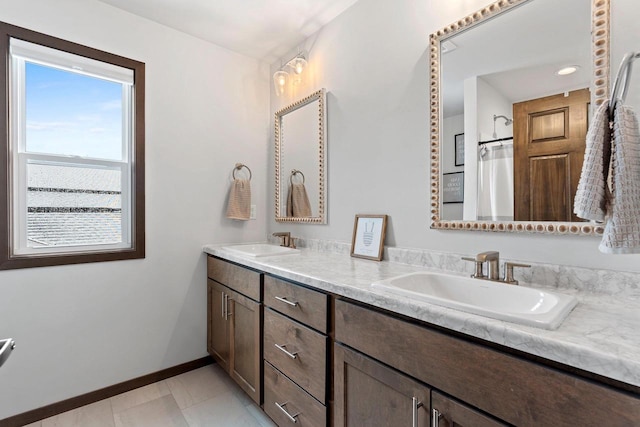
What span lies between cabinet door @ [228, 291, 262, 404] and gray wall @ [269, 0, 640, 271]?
700 mm

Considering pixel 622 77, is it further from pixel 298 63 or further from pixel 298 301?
pixel 298 63

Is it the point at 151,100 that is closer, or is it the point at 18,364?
the point at 18,364

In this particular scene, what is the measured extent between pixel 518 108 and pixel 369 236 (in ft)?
3.06

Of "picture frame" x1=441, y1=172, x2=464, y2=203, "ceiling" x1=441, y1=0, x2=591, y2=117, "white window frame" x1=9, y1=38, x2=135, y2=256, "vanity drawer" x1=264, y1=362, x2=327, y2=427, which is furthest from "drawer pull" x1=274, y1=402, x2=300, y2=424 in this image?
"ceiling" x1=441, y1=0, x2=591, y2=117

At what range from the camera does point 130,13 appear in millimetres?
2057

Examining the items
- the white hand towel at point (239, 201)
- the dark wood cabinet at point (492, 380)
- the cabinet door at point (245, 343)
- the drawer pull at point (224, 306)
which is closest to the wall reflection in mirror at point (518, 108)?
the dark wood cabinet at point (492, 380)

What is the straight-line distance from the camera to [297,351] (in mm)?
1407

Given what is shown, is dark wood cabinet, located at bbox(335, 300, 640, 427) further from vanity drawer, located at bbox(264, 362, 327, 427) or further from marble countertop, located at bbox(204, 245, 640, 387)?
→ vanity drawer, located at bbox(264, 362, 327, 427)

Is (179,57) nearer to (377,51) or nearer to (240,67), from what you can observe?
(240,67)

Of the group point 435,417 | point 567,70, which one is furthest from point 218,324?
point 567,70

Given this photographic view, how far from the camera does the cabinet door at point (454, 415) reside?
0.77 metres

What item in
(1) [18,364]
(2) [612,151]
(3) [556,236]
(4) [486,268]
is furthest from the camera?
(1) [18,364]

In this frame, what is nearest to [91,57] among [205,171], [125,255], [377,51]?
[205,171]

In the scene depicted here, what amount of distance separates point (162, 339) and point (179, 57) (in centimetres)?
202
